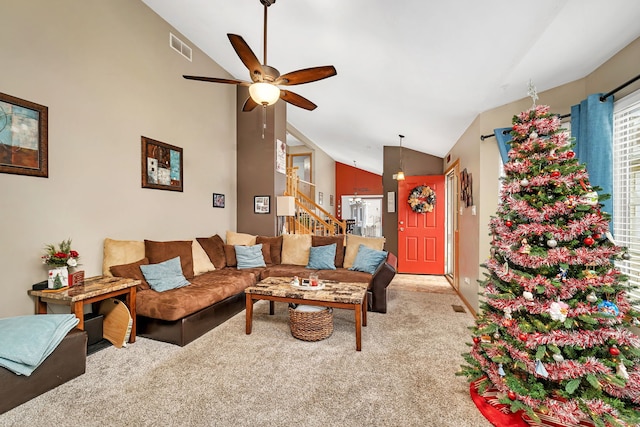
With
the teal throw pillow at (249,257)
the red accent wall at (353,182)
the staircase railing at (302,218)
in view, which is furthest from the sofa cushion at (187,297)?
the red accent wall at (353,182)

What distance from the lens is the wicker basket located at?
268 cm

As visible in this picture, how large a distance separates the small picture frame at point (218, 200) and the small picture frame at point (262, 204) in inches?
21.6

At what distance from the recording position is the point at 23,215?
234 centimetres

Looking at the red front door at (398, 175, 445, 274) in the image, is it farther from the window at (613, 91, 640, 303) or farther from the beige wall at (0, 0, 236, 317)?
A: the beige wall at (0, 0, 236, 317)

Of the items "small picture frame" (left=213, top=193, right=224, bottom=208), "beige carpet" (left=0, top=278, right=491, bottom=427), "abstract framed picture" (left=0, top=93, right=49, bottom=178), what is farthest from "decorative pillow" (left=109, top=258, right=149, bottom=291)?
"small picture frame" (left=213, top=193, right=224, bottom=208)

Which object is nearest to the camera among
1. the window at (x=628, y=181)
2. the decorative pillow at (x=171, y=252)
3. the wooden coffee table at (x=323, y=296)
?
the window at (x=628, y=181)

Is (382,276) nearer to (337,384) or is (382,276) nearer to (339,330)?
(339,330)

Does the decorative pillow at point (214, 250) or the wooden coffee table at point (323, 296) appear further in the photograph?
the decorative pillow at point (214, 250)

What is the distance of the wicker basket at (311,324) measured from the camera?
2.68 m

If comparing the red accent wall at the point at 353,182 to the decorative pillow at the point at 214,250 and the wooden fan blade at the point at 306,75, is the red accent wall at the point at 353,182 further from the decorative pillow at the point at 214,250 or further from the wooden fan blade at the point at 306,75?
the wooden fan blade at the point at 306,75

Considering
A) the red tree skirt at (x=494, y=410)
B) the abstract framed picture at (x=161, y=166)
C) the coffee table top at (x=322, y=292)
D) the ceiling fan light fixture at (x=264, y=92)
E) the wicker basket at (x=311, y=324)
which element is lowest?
the red tree skirt at (x=494, y=410)

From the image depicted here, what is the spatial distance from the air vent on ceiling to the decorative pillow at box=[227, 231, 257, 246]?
2.69 metres

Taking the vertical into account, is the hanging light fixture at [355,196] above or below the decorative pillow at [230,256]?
above

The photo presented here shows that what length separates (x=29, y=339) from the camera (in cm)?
183
